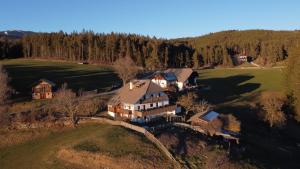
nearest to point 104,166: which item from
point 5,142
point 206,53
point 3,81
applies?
point 5,142

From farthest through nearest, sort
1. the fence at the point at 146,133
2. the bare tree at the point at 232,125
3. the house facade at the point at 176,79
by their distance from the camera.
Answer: the house facade at the point at 176,79 < the bare tree at the point at 232,125 < the fence at the point at 146,133

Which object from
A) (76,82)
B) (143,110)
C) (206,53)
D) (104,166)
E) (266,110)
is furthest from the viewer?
(206,53)

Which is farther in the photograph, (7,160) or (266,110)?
(266,110)

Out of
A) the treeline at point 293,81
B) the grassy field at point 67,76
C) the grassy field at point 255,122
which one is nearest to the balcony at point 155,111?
the grassy field at point 255,122

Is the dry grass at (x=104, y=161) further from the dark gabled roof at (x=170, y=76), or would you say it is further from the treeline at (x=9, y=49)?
the treeline at (x=9, y=49)

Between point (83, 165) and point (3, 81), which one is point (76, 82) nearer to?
point (3, 81)

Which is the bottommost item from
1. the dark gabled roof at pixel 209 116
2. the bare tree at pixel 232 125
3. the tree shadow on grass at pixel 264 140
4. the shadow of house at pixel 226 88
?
the tree shadow on grass at pixel 264 140

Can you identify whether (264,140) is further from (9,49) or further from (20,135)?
(9,49)
